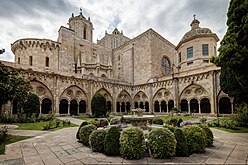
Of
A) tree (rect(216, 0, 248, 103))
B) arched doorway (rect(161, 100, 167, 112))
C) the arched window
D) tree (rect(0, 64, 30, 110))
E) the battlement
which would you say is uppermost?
the battlement

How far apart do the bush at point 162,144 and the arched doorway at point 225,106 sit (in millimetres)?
16216

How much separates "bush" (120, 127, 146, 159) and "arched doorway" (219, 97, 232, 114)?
16.9 meters

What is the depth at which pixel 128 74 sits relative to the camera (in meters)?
31.9

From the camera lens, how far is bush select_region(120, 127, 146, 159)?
4.39 meters

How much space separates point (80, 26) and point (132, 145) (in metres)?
38.1

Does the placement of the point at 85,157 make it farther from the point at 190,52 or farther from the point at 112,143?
the point at 190,52

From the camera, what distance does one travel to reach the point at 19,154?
15.9ft

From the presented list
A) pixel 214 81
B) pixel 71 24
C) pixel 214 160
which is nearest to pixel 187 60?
pixel 214 81

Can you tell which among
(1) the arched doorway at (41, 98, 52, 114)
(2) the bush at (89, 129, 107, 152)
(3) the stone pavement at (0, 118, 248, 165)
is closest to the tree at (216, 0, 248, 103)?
(3) the stone pavement at (0, 118, 248, 165)

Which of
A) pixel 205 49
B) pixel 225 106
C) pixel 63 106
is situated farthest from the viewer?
pixel 205 49

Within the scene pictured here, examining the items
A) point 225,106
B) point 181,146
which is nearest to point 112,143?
point 181,146

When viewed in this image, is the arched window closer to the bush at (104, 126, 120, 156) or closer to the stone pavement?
the stone pavement


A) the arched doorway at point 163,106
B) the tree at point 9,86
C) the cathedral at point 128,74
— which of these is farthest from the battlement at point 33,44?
the arched doorway at point 163,106

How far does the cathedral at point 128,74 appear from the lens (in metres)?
18.5
